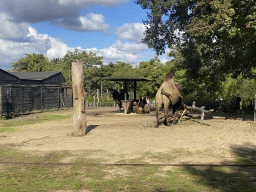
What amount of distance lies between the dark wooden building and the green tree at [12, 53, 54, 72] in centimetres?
2332

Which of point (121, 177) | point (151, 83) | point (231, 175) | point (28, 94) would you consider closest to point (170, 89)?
point (231, 175)

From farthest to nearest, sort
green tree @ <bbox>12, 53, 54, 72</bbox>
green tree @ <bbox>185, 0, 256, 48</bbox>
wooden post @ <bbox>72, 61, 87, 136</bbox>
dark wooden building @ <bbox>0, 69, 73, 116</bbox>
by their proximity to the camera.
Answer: green tree @ <bbox>12, 53, 54, 72</bbox>
dark wooden building @ <bbox>0, 69, 73, 116</bbox>
green tree @ <bbox>185, 0, 256, 48</bbox>
wooden post @ <bbox>72, 61, 87, 136</bbox>

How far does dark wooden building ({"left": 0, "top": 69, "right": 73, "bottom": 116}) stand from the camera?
2134 centimetres

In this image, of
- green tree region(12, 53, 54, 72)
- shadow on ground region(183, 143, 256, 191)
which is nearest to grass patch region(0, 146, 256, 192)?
shadow on ground region(183, 143, 256, 191)

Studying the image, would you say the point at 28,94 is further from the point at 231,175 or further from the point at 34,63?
the point at 34,63

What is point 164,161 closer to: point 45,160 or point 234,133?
point 45,160

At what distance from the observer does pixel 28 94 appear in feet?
82.9

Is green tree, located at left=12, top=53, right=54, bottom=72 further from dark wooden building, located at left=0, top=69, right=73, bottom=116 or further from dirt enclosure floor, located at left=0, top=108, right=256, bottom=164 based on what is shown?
dirt enclosure floor, located at left=0, top=108, right=256, bottom=164

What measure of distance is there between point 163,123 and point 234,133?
4379mm

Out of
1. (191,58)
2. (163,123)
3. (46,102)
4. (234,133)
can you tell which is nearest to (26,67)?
(46,102)

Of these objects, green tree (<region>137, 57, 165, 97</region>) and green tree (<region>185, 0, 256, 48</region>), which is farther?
green tree (<region>137, 57, 165, 97</region>)

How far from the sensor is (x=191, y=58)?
76.7ft

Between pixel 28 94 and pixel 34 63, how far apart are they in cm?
3857

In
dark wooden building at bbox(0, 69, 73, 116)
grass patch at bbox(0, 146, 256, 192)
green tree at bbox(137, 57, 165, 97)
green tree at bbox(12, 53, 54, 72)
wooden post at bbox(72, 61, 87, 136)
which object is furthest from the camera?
green tree at bbox(12, 53, 54, 72)
